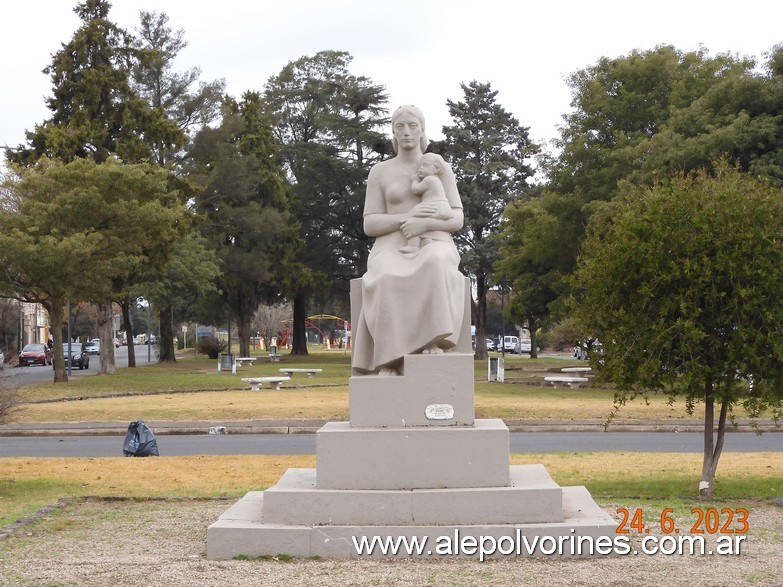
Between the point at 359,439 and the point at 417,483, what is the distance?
60 cm

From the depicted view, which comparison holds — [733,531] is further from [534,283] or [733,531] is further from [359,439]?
[534,283]

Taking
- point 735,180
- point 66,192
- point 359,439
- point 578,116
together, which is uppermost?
point 578,116

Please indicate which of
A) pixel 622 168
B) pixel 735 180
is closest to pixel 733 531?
pixel 735 180

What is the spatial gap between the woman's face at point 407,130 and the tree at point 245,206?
4136 cm

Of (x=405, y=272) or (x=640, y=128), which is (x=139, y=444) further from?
(x=640, y=128)

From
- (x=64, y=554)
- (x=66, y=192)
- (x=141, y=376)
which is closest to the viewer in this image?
(x=64, y=554)

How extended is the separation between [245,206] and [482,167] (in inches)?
484

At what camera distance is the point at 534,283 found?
1544 inches

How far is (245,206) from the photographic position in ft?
180

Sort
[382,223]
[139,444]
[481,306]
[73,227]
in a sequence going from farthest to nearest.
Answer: [481,306], [73,227], [139,444], [382,223]

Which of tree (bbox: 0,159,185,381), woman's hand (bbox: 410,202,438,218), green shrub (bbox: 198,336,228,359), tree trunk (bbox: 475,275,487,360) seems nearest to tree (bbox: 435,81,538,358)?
tree trunk (bbox: 475,275,487,360)

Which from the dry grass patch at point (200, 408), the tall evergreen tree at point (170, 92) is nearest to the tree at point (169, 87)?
the tall evergreen tree at point (170, 92)

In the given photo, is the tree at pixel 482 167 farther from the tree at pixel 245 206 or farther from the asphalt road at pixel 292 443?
the asphalt road at pixel 292 443

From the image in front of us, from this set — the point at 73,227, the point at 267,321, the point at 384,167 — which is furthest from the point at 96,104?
the point at 267,321
